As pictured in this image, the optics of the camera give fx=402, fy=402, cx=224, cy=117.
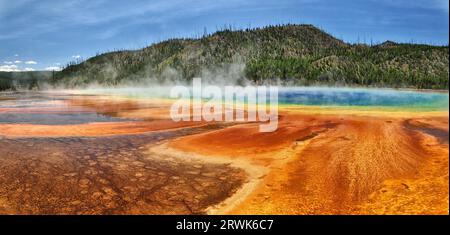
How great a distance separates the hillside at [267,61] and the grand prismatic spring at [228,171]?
28155mm

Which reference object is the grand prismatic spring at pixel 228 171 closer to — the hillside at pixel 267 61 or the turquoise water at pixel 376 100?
the turquoise water at pixel 376 100

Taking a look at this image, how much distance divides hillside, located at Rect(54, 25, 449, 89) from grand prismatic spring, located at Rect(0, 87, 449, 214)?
92.4 feet

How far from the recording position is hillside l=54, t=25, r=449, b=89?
58653mm

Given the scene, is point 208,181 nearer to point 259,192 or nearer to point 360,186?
point 259,192

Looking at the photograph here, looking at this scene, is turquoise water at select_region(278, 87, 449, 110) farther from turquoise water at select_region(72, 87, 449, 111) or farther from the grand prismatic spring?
the grand prismatic spring

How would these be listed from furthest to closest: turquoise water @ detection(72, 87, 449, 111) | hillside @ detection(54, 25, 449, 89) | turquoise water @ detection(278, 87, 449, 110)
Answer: hillside @ detection(54, 25, 449, 89)
turquoise water @ detection(278, 87, 449, 110)
turquoise water @ detection(72, 87, 449, 111)

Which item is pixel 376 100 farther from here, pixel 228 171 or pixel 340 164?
pixel 228 171

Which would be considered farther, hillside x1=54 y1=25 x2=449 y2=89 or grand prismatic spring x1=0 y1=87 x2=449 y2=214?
hillside x1=54 y1=25 x2=449 y2=89

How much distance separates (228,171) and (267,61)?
249 ft

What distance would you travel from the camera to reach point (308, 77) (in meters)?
68.4

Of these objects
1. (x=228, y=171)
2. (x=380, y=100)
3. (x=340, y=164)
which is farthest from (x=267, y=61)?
(x=228, y=171)

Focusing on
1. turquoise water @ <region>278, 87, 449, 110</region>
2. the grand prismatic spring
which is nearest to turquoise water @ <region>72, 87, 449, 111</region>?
turquoise water @ <region>278, 87, 449, 110</region>

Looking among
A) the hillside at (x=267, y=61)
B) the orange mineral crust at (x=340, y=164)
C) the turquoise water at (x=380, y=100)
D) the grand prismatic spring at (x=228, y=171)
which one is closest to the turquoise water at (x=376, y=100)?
the turquoise water at (x=380, y=100)

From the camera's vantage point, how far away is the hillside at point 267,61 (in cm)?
5865
